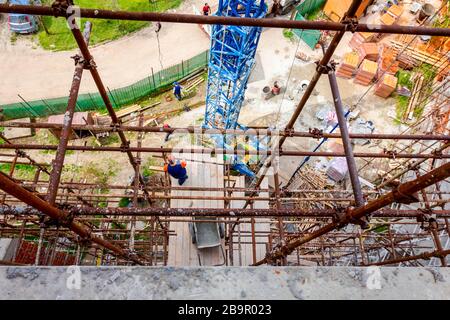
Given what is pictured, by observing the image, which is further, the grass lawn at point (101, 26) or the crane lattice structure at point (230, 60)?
the grass lawn at point (101, 26)

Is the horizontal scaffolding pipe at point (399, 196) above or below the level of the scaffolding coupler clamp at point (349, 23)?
below

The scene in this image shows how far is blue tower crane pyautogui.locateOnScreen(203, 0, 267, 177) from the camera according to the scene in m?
12.3

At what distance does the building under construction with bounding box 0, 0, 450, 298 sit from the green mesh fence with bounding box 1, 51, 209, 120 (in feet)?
1.43

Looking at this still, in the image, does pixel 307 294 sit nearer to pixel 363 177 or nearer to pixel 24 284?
pixel 24 284

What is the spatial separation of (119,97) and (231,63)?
7.01m

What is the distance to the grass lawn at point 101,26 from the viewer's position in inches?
786

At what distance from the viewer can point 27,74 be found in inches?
746

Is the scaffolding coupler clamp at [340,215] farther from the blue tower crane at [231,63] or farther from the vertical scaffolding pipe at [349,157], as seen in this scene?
the blue tower crane at [231,63]

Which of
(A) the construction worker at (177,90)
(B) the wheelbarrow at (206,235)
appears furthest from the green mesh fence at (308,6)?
(B) the wheelbarrow at (206,235)

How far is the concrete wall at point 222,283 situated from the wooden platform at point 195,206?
24.2 ft

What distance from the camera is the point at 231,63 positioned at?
14.3m

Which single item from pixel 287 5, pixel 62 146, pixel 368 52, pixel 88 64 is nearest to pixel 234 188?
pixel 88 64
